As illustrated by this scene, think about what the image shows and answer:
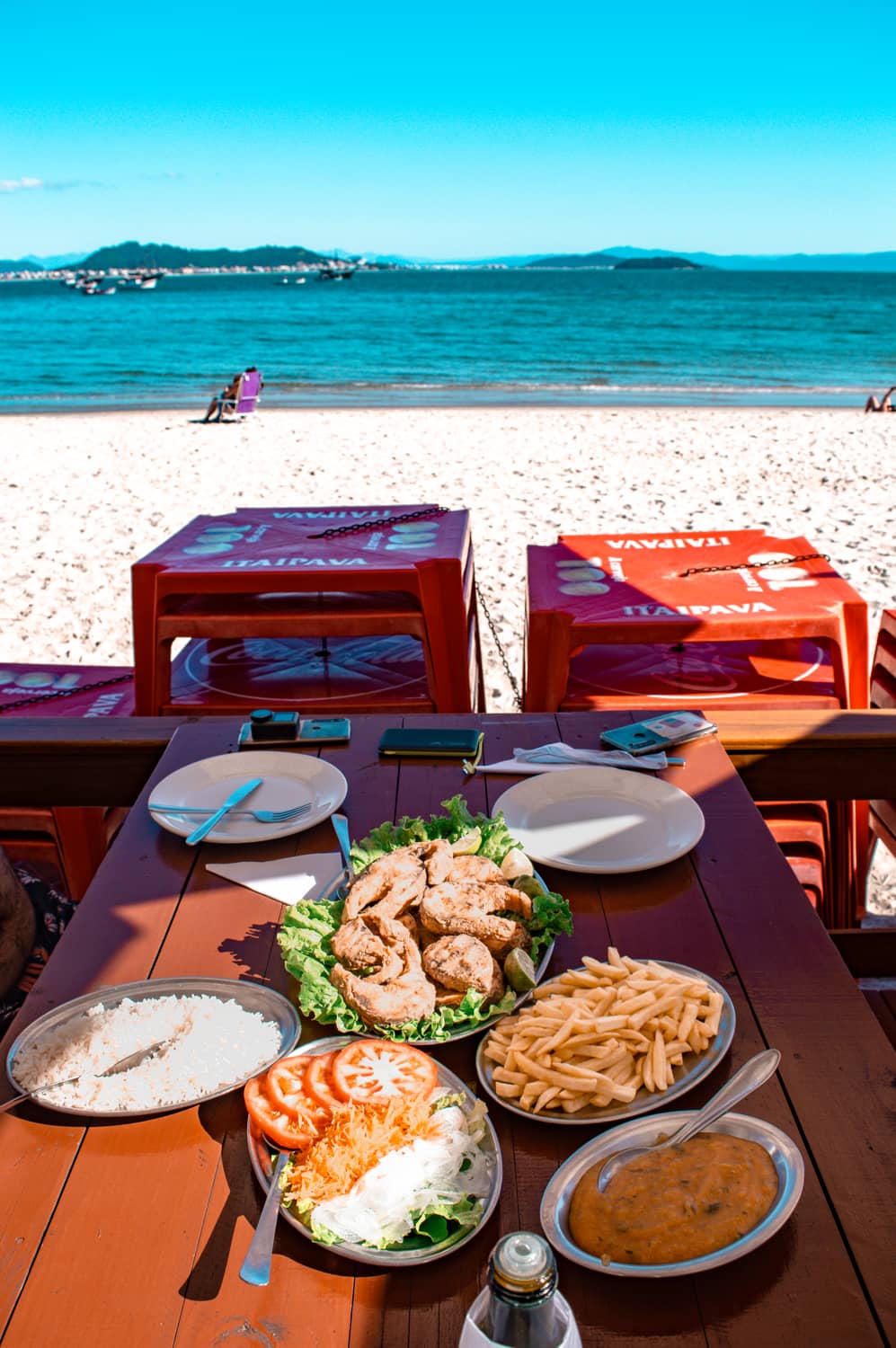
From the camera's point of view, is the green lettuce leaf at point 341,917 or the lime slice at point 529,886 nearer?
the green lettuce leaf at point 341,917

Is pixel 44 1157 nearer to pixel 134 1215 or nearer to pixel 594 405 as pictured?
pixel 134 1215

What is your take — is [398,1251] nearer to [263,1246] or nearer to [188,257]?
[263,1246]

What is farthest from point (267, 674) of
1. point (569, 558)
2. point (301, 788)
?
point (301, 788)

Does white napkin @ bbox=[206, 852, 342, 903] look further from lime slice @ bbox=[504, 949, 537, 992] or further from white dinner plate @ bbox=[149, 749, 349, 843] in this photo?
lime slice @ bbox=[504, 949, 537, 992]

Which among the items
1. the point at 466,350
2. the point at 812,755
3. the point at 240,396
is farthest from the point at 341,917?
the point at 466,350

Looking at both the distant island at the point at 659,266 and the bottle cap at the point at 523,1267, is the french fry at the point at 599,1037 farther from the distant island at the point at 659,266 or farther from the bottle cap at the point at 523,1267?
the distant island at the point at 659,266

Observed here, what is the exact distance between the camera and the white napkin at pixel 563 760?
1.83 meters

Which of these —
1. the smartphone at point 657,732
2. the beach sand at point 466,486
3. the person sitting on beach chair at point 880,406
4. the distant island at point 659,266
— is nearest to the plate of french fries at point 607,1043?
the smartphone at point 657,732

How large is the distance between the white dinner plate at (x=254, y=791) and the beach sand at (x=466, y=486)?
2.34m

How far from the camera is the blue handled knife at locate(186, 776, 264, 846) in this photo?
1563 mm

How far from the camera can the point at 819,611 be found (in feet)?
8.87

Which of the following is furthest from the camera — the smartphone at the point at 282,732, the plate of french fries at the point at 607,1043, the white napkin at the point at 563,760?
the smartphone at the point at 282,732

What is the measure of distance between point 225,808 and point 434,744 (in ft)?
1.43

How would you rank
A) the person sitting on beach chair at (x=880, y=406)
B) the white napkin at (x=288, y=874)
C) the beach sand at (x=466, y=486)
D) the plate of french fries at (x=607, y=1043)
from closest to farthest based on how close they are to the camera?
the plate of french fries at (x=607, y=1043) → the white napkin at (x=288, y=874) → the beach sand at (x=466, y=486) → the person sitting on beach chair at (x=880, y=406)
